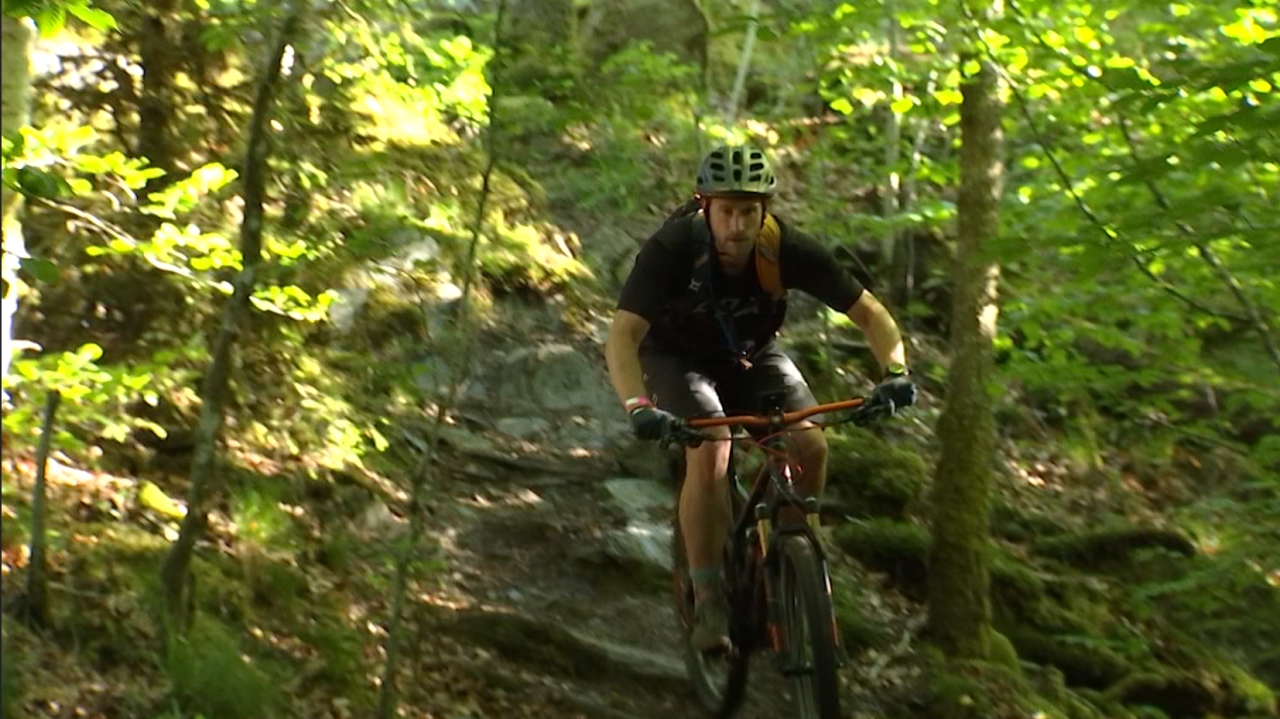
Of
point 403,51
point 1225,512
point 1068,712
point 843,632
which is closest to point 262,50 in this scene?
point 403,51

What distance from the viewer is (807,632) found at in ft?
14.8

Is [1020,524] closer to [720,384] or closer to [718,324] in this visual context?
[720,384]

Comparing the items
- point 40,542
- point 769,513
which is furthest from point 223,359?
point 769,513

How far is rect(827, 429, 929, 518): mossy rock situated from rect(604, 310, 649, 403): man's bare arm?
4989mm

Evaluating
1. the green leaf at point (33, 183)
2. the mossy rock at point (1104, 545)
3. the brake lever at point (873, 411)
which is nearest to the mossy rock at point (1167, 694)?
the mossy rock at point (1104, 545)

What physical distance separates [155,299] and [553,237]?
7.18 meters

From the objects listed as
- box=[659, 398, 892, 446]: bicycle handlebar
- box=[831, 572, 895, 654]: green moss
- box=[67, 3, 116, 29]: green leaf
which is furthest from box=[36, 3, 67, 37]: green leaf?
box=[831, 572, 895, 654]: green moss

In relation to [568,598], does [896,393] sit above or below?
above

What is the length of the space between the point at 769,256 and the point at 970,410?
3053 millimetres

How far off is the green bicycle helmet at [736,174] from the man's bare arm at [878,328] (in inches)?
30.5

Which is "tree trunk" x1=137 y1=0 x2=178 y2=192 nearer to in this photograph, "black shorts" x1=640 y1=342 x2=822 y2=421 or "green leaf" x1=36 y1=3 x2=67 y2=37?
"black shorts" x1=640 y1=342 x2=822 y2=421

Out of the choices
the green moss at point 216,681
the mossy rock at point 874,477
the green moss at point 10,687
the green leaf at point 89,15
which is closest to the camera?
the green leaf at point 89,15

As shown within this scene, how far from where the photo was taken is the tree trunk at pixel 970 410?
7301 mm

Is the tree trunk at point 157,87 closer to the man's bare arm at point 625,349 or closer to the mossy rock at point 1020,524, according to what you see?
the man's bare arm at point 625,349
